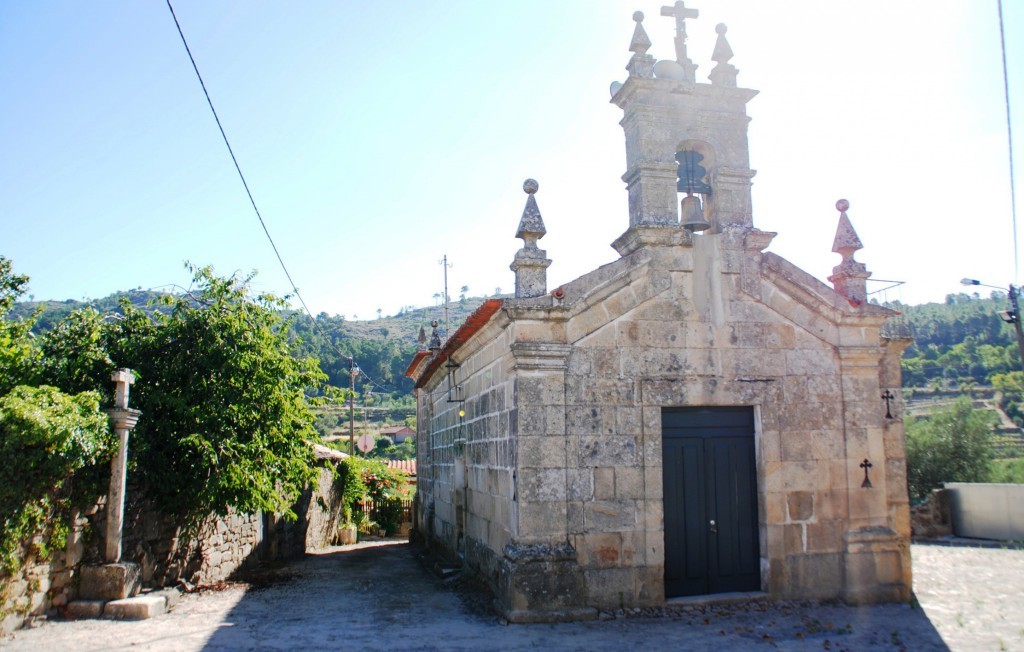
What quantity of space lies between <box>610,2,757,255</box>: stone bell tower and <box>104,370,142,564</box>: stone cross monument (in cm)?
617

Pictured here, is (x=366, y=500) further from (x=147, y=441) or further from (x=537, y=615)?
(x=537, y=615)

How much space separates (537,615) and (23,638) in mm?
5005

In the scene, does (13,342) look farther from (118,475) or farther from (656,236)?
(656,236)

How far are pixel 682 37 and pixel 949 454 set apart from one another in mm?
17988

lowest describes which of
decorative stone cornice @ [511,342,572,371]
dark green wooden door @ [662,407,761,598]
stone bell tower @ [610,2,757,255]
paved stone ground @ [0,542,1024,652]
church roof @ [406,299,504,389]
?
paved stone ground @ [0,542,1024,652]

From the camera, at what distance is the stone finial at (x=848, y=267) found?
9.17 m

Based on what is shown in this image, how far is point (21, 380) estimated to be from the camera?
8656 millimetres

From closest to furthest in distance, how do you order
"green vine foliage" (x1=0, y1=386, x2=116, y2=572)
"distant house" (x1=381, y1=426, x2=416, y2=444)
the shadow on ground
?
the shadow on ground
"green vine foliage" (x1=0, y1=386, x2=116, y2=572)
"distant house" (x1=381, y1=426, x2=416, y2=444)

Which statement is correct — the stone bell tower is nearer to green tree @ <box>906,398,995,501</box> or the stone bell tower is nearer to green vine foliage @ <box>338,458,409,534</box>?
green vine foliage @ <box>338,458,409,534</box>

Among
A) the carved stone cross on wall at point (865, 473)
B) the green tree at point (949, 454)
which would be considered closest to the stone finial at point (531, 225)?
the carved stone cross on wall at point (865, 473)

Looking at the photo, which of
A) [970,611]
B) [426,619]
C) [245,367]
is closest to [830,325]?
[970,611]

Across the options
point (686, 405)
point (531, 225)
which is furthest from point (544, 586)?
point (531, 225)

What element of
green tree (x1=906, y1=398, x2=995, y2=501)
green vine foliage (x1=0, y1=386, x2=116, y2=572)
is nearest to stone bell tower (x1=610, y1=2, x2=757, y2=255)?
green vine foliage (x1=0, y1=386, x2=116, y2=572)

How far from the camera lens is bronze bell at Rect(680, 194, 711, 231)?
860 cm
